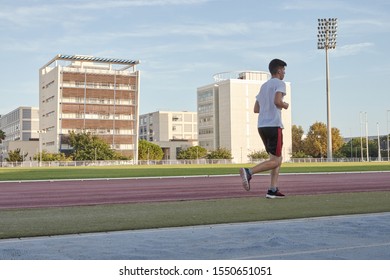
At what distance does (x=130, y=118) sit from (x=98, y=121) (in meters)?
6.90

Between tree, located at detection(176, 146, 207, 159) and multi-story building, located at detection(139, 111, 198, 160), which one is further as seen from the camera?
multi-story building, located at detection(139, 111, 198, 160)

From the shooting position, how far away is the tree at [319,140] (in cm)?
12556

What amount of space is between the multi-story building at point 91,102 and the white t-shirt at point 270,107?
10180 cm

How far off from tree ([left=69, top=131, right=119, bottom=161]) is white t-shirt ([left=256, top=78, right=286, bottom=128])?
92.4m

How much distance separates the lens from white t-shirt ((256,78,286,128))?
8.47m

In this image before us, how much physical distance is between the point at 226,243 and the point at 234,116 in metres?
124

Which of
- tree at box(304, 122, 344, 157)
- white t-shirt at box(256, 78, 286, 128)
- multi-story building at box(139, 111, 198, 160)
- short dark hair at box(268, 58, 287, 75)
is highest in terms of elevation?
multi-story building at box(139, 111, 198, 160)

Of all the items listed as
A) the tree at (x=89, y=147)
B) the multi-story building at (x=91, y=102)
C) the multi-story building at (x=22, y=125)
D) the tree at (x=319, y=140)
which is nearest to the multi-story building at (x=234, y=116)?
the tree at (x=319, y=140)

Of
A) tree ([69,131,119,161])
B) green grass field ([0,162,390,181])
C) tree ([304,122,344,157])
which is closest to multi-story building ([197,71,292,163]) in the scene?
tree ([304,122,344,157])

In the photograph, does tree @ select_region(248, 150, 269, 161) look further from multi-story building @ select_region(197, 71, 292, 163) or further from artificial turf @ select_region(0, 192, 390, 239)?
artificial turf @ select_region(0, 192, 390, 239)

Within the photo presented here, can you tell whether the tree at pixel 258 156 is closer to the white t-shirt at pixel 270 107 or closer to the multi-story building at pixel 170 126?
the multi-story building at pixel 170 126

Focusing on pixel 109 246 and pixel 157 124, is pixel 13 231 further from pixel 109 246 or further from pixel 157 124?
pixel 157 124

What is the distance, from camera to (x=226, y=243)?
478 cm

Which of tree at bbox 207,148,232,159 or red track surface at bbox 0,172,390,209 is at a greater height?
tree at bbox 207,148,232,159
